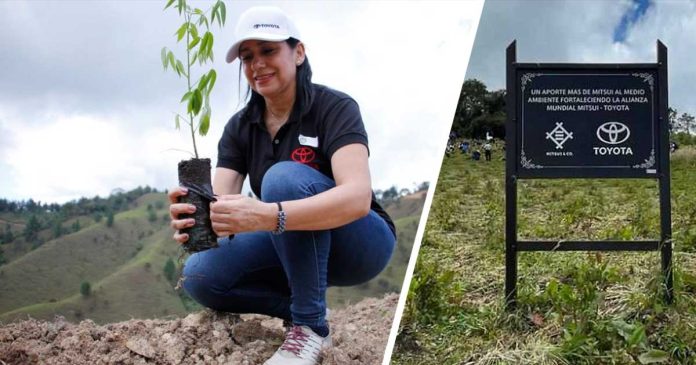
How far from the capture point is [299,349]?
276cm

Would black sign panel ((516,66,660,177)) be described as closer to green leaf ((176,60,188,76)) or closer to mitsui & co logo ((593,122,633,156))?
mitsui & co logo ((593,122,633,156))

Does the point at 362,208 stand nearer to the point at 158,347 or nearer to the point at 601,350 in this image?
the point at 158,347

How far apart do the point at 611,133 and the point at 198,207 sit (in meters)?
2.08

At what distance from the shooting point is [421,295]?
3.84 metres

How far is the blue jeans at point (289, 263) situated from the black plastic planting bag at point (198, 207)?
198mm

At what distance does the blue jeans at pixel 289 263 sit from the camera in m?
2.68

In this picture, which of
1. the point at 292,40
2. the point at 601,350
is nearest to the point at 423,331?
the point at 601,350

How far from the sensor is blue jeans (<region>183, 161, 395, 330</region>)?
8.79 ft

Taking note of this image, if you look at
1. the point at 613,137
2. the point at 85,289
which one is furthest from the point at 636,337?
the point at 85,289

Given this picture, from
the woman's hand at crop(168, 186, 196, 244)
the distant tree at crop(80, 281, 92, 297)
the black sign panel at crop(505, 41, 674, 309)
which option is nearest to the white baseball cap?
the woman's hand at crop(168, 186, 196, 244)

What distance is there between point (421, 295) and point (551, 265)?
90 cm

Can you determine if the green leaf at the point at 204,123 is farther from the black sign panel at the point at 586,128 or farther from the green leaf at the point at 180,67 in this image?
the black sign panel at the point at 586,128

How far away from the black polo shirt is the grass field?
0.81m

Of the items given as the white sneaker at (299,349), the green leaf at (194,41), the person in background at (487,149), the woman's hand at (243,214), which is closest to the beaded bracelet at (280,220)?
the woman's hand at (243,214)
